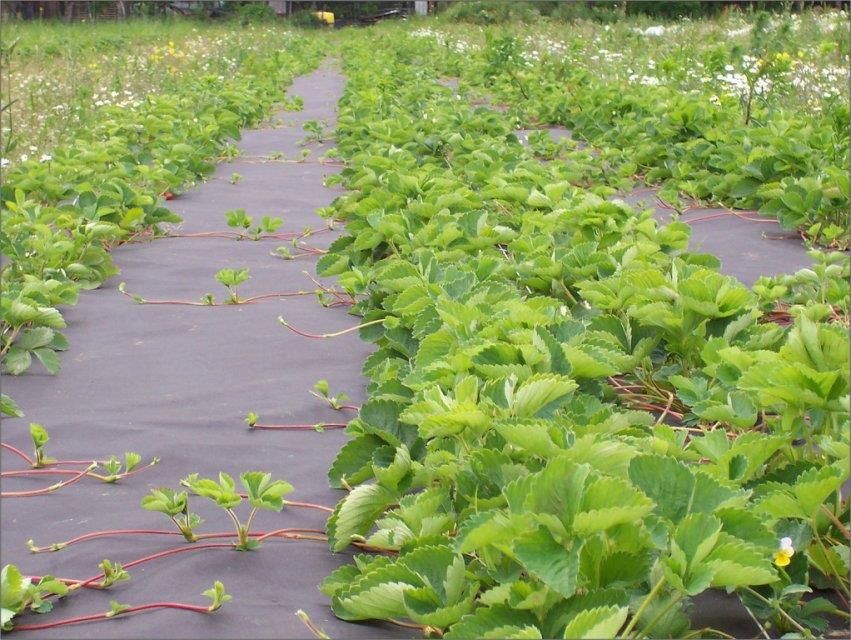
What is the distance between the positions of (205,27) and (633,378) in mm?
20599

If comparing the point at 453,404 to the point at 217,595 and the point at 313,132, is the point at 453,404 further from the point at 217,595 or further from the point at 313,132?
the point at 313,132

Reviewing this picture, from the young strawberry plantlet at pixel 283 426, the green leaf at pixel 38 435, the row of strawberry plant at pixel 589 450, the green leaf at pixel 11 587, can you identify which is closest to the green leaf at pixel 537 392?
the row of strawberry plant at pixel 589 450

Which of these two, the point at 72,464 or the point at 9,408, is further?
the point at 9,408

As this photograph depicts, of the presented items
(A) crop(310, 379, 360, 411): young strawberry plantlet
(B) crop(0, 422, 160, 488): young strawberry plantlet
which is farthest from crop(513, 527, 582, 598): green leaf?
(A) crop(310, 379, 360, 411): young strawberry plantlet

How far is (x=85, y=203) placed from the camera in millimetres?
4836

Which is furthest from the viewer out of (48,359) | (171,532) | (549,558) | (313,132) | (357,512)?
(313,132)

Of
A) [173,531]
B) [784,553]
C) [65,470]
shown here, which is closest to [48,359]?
[65,470]

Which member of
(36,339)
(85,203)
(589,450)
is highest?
(589,450)

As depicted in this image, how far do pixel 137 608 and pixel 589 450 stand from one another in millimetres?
925

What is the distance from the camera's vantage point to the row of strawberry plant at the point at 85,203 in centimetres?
360

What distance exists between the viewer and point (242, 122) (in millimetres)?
9617

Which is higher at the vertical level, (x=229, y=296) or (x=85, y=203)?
(x=85, y=203)

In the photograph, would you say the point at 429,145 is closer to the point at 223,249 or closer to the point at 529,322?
the point at 223,249

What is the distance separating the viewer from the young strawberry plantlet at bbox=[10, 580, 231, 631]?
1928 mm
